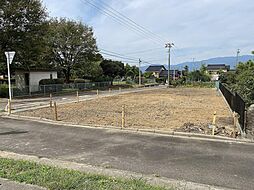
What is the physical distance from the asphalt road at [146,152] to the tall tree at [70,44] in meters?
35.5

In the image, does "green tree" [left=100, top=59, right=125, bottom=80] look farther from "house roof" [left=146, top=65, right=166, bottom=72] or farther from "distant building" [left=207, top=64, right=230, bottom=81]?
"house roof" [left=146, top=65, right=166, bottom=72]

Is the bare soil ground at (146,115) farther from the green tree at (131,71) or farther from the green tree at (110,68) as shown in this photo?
the green tree at (131,71)

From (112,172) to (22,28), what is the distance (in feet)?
85.1

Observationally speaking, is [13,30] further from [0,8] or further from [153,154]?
[153,154]

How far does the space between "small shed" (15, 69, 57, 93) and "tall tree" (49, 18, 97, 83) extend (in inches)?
311

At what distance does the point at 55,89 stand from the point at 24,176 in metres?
31.6

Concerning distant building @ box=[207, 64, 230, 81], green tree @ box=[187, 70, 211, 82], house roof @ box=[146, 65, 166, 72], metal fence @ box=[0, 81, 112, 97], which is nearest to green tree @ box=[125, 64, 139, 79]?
green tree @ box=[187, 70, 211, 82]

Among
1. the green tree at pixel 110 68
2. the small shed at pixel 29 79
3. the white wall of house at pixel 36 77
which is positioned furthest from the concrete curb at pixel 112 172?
the green tree at pixel 110 68

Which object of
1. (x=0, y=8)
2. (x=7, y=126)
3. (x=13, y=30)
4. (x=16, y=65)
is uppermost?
(x=0, y=8)

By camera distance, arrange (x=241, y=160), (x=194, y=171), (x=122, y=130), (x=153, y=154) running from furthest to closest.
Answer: (x=122, y=130), (x=153, y=154), (x=241, y=160), (x=194, y=171)

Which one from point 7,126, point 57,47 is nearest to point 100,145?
point 7,126

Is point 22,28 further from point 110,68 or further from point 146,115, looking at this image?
point 110,68

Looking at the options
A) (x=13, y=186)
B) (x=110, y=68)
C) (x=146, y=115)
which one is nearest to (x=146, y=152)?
(x=13, y=186)

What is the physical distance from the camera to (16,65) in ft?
98.5
